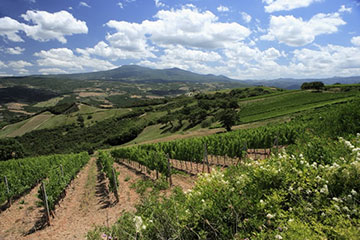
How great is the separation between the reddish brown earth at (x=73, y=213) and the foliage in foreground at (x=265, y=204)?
520 centimetres

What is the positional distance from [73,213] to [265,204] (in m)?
13.1

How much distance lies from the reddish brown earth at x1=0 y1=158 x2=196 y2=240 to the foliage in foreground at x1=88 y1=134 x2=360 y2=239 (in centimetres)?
520

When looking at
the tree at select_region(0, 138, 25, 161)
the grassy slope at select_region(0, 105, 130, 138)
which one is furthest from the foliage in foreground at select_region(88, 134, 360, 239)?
the grassy slope at select_region(0, 105, 130, 138)

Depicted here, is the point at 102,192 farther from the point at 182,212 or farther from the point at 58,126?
the point at 58,126

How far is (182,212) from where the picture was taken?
3.49 metres

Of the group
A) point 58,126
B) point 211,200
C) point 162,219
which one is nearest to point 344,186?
point 211,200

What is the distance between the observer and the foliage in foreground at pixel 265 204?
2730 millimetres

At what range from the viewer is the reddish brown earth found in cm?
911

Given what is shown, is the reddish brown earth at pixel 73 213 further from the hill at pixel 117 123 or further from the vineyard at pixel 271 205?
the hill at pixel 117 123

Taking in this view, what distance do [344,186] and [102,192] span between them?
618 inches

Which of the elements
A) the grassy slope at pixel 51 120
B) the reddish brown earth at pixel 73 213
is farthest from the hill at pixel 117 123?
the reddish brown earth at pixel 73 213

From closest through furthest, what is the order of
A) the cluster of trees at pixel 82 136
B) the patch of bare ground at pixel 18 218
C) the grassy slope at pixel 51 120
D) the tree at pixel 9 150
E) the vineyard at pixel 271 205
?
the vineyard at pixel 271 205 < the patch of bare ground at pixel 18 218 < the tree at pixel 9 150 < the cluster of trees at pixel 82 136 < the grassy slope at pixel 51 120

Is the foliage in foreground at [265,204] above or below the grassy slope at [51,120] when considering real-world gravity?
above

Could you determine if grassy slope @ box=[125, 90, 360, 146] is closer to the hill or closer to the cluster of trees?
the hill
